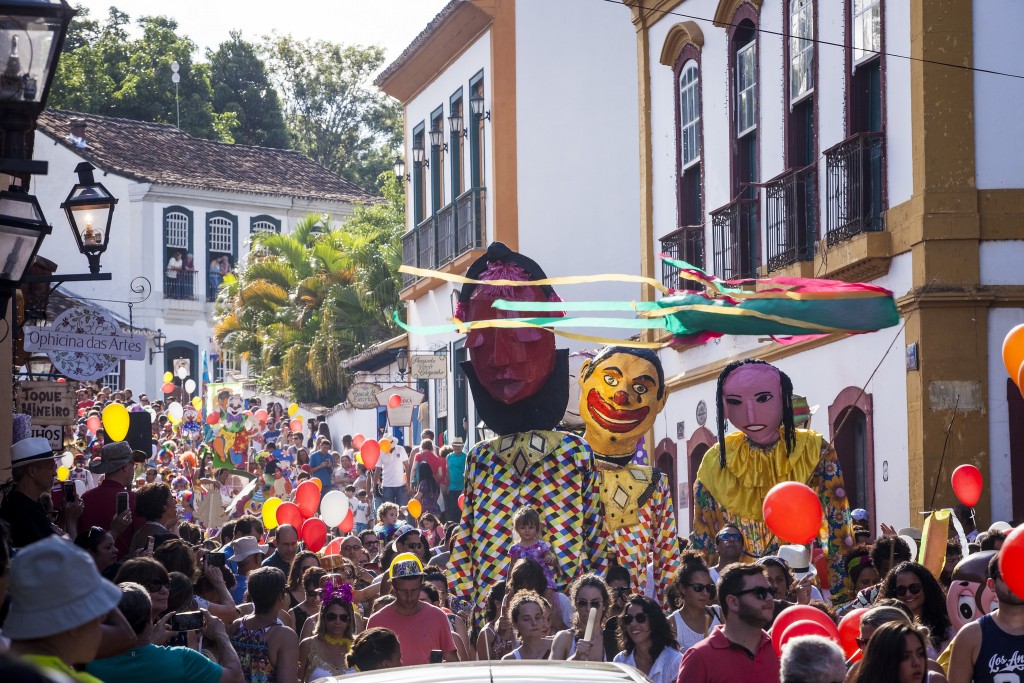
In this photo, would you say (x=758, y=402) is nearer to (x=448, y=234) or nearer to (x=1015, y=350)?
(x=1015, y=350)

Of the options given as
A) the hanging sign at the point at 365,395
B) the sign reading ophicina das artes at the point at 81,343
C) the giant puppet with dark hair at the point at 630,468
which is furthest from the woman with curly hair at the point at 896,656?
the hanging sign at the point at 365,395

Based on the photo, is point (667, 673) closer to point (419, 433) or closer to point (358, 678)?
point (358, 678)

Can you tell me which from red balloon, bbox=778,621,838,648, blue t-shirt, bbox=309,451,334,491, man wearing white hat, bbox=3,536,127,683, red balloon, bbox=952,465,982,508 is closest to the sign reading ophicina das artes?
red balloon, bbox=952,465,982,508

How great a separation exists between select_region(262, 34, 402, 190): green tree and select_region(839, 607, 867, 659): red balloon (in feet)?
209

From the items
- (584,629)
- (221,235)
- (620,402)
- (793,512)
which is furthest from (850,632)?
(221,235)

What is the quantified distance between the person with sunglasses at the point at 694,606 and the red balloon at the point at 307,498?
8.30 m

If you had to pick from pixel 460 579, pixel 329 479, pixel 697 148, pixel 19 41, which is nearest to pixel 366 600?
pixel 460 579

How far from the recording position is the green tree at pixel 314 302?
4384 cm

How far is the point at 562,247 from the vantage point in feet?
98.6

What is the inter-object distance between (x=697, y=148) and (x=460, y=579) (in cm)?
1101

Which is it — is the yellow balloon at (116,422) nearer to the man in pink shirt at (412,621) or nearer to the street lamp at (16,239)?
the man in pink shirt at (412,621)

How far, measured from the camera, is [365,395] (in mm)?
32875

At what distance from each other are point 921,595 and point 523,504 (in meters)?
3.86

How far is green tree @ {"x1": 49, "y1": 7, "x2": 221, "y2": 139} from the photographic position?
209 ft
